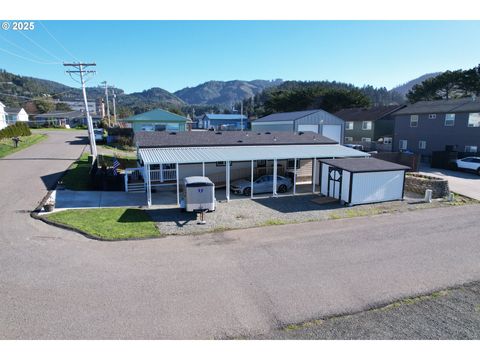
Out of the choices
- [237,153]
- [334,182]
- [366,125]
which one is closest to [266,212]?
[334,182]

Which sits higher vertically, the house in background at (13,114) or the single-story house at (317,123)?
the house in background at (13,114)

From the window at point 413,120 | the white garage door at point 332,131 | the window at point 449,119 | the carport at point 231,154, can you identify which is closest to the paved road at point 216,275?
the carport at point 231,154

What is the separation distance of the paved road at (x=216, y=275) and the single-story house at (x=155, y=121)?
98.5 ft

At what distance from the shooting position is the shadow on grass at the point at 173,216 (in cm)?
1554

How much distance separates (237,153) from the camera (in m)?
21.8

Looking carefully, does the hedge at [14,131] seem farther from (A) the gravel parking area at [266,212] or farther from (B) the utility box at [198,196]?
(B) the utility box at [198,196]

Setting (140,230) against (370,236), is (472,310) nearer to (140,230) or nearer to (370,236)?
(370,236)

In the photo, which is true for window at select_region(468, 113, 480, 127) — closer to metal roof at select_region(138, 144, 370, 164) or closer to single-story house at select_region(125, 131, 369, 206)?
metal roof at select_region(138, 144, 370, 164)

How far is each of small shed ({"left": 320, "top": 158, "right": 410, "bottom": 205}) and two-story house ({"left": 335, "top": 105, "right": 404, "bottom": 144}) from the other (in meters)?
30.2

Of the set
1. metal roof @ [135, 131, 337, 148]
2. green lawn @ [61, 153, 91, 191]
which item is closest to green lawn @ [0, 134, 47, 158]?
green lawn @ [61, 153, 91, 191]

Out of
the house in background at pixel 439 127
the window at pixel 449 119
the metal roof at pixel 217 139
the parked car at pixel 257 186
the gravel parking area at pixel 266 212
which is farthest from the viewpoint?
the window at pixel 449 119

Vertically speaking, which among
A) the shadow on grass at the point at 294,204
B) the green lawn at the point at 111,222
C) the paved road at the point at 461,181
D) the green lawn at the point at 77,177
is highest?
the green lawn at the point at 77,177

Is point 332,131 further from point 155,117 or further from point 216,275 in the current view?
point 216,275

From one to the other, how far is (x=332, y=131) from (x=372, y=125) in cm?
1159
